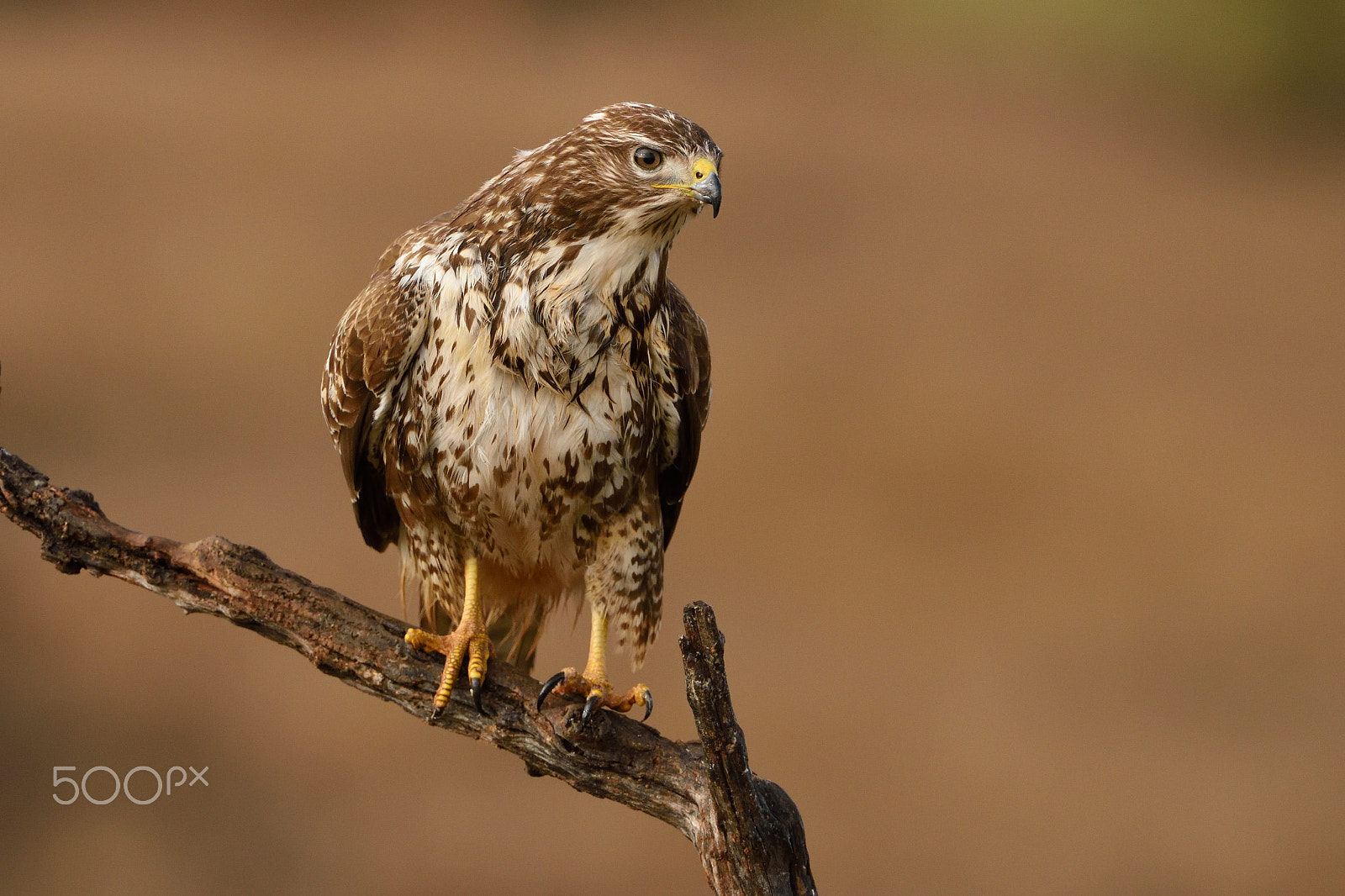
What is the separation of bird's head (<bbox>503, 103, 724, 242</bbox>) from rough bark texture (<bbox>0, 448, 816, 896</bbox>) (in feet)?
3.68

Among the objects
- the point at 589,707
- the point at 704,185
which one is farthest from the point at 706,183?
the point at 589,707

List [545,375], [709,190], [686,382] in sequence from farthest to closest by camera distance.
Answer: [686,382] → [545,375] → [709,190]

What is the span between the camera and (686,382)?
3.26 meters

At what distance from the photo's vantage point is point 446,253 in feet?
10.1

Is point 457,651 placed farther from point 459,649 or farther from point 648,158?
point 648,158

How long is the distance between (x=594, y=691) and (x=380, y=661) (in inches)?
20.9

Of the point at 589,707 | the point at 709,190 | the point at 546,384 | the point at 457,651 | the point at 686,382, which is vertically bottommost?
the point at 589,707

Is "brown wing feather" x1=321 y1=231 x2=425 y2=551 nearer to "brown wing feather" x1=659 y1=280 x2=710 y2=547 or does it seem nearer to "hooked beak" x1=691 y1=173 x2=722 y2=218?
"brown wing feather" x1=659 y1=280 x2=710 y2=547

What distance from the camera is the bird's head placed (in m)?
2.81

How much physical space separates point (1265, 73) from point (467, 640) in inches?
404

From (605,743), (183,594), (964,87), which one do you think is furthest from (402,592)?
(964,87)

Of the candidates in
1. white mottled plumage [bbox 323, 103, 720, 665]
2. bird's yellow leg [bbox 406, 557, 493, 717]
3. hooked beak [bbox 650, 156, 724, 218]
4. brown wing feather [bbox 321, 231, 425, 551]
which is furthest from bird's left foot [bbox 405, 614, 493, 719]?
hooked beak [bbox 650, 156, 724, 218]

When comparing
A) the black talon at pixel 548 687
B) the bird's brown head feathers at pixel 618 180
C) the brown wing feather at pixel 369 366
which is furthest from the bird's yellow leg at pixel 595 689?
the bird's brown head feathers at pixel 618 180

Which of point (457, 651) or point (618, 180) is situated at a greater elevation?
point (618, 180)
